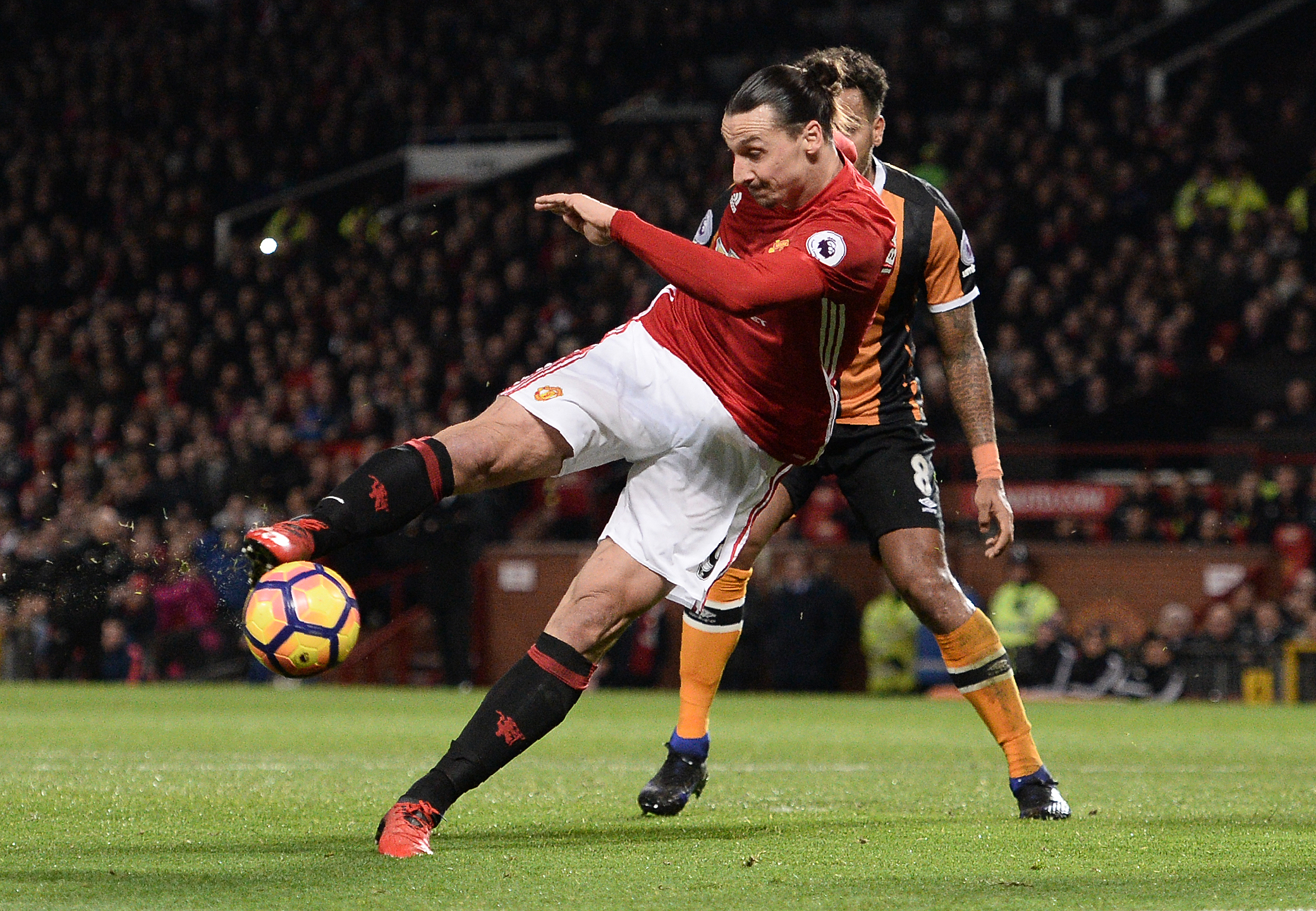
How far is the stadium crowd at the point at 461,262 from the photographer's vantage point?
1592cm

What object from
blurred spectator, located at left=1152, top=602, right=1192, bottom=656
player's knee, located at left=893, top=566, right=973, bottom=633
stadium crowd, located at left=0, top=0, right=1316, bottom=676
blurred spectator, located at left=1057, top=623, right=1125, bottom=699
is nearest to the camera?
player's knee, located at left=893, top=566, right=973, bottom=633

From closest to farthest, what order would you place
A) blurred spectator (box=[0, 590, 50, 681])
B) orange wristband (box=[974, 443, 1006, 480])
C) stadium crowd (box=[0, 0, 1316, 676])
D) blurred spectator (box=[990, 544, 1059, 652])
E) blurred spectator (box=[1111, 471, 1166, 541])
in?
orange wristband (box=[974, 443, 1006, 480])
blurred spectator (box=[990, 544, 1059, 652])
blurred spectator (box=[1111, 471, 1166, 541])
stadium crowd (box=[0, 0, 1316, 676])
blurred spectator (box=[0, 590, 50, 681])

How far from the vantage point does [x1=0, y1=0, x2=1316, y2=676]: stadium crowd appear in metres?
15.9

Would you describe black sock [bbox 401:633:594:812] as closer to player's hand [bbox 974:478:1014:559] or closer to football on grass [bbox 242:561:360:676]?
→ football on grass [bbox 242:561:360:676]

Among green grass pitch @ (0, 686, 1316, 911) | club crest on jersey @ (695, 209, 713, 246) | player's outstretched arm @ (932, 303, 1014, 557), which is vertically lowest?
green grass pitch @ (0, 686, 1316, 911)

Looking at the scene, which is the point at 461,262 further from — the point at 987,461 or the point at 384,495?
the point at 384,495

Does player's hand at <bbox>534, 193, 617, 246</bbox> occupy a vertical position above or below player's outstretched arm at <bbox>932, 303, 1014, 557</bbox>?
above

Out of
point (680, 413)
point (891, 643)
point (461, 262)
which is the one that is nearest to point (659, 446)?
point (680, 413)

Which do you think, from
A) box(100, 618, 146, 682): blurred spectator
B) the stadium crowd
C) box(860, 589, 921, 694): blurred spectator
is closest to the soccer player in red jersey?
the stadium crowd

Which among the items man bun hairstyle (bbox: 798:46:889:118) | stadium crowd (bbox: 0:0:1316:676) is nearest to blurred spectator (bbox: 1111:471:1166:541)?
stadium crowd (bbox: 0:0:1316:676)

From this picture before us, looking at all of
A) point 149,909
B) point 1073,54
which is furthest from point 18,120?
point 149,909

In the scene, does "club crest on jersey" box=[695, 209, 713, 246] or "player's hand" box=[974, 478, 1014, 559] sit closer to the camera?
"club crest on jersey" box=[695, 209, 713, 246]

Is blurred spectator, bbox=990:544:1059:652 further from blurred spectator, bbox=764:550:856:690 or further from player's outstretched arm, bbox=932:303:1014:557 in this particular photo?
player's outstretched arm, bbox=932:303:1014:557

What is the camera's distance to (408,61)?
2462 centimetres
